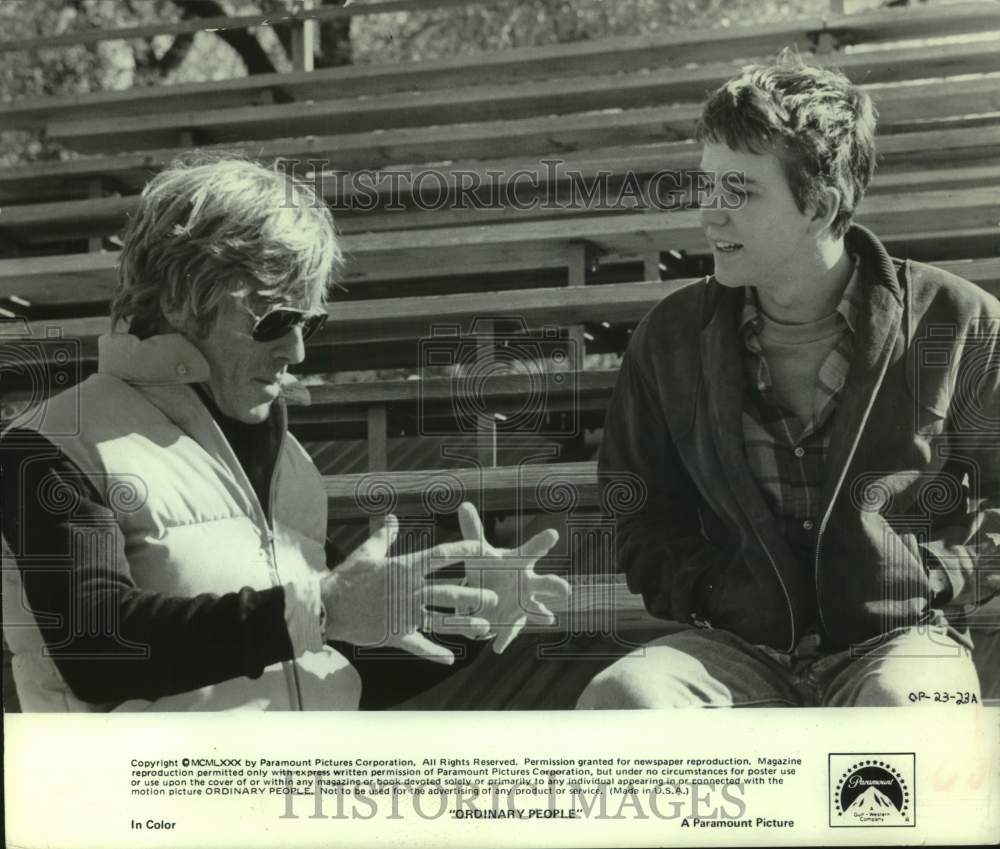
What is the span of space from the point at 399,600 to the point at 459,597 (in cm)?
15

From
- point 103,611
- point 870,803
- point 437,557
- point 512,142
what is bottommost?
point 870,803

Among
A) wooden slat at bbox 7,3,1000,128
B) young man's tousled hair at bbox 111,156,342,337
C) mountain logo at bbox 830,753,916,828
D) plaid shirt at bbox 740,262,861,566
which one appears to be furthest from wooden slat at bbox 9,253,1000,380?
mountain logo at bbox 830,753,916,828

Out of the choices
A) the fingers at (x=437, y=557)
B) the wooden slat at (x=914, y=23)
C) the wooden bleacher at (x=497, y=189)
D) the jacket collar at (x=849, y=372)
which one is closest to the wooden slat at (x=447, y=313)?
the wooden bleacher at (x=497, y=189)

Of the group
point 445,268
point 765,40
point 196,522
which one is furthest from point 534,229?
point 196,522

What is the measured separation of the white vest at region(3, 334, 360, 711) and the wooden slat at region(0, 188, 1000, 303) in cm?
42

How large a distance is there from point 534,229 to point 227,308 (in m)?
0.87

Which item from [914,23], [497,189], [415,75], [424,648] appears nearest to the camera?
[424,648]

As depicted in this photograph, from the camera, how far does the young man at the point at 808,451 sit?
3.78 m

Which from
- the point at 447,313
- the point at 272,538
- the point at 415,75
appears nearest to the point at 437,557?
the point at 272,538

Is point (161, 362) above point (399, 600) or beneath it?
above

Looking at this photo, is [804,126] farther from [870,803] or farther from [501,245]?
[870,803]

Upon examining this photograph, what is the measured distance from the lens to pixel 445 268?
171 inches

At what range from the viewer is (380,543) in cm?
389

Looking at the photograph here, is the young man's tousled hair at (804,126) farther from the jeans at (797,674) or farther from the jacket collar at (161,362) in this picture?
the jacket collar at (161,362)
